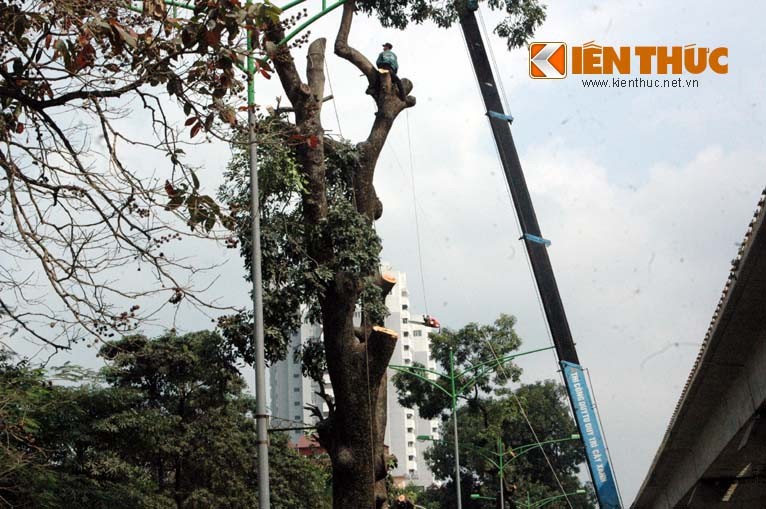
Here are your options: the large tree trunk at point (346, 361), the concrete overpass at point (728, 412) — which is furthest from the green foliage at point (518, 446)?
the large tree trunk at point (346, 361)

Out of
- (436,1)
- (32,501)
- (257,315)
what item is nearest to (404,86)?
(436,1)

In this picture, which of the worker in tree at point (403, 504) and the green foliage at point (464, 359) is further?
the green foliage at point (464, 359)

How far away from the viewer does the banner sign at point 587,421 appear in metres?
29.1

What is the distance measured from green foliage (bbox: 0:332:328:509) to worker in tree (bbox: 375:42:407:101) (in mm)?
9853

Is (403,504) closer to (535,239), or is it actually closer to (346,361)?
(346,361)

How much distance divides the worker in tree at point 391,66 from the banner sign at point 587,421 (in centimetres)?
1264

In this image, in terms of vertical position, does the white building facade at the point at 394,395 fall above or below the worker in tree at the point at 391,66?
above

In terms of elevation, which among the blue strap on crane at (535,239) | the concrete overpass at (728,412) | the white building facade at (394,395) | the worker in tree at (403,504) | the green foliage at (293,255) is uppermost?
the white building facade at (394,395)

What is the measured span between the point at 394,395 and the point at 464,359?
54337 millimetres

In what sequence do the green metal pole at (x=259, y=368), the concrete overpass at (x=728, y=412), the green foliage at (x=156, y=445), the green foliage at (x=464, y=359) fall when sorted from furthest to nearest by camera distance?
the green foliage at (x=464, y=359)
the green foliage at (x=156, y=445)
the concrete overpass at (x=728, y=412)
the green metal pole at (x=259, y=368)

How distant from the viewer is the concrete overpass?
480 inches

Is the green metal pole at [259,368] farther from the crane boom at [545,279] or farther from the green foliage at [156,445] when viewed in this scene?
the crane boom at [545,279]

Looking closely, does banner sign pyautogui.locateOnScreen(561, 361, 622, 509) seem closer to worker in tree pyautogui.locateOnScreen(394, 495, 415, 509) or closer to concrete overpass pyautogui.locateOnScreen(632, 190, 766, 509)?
concrete overpass pyautogui.locateOnScreen(632, 190, 766, 509)

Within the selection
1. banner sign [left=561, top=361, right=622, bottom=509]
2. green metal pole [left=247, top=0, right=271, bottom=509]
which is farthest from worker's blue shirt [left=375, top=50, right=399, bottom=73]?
banner sign [left=561, top=361, right=622, bottom=509]
